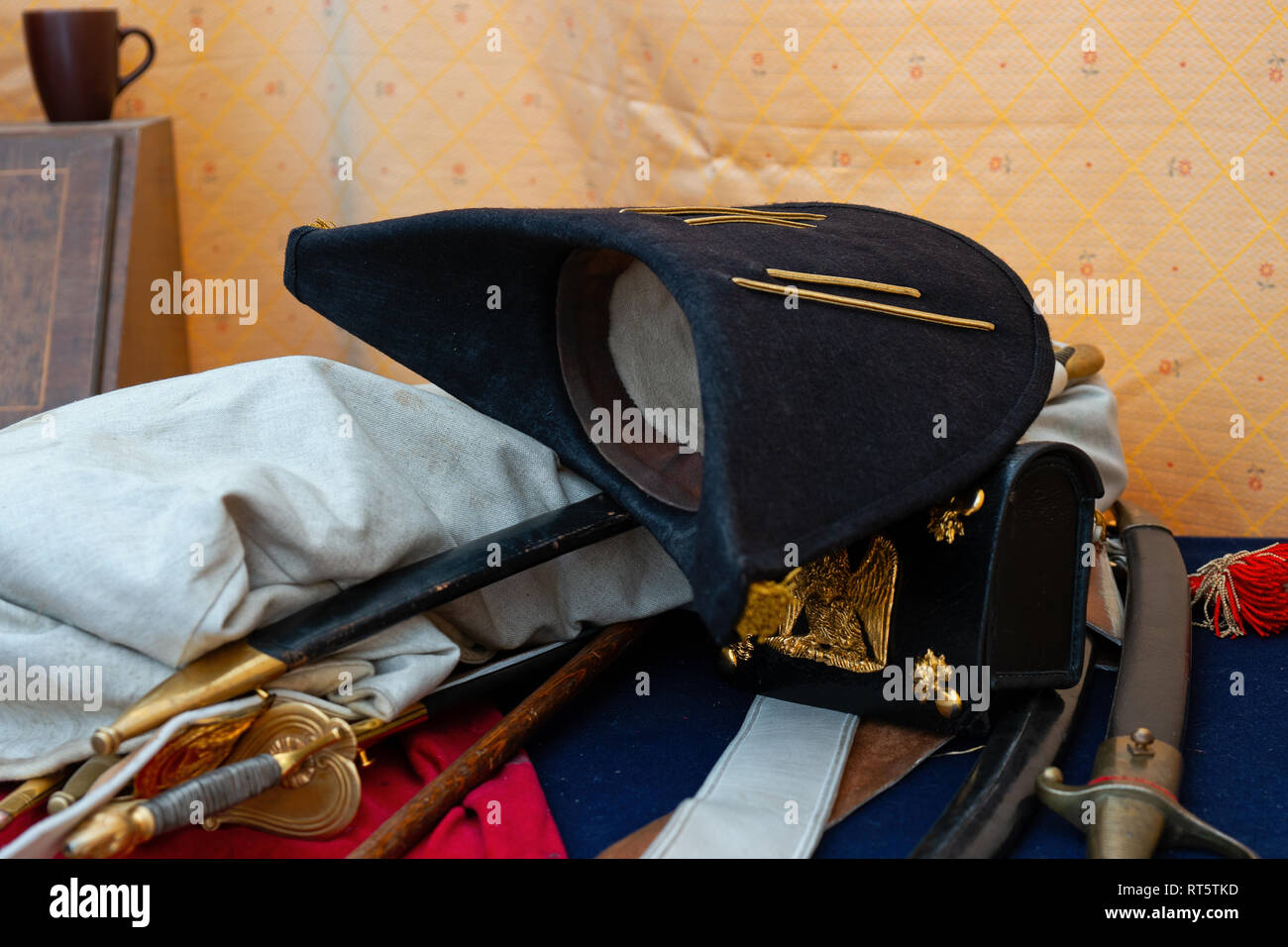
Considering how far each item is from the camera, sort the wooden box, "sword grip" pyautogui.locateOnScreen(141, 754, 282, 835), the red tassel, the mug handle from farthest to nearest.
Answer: the mug handle < the wooden box < the red tassel < "sword grip" pyautogui.locateOnScreen(141, 754, 282, 835)

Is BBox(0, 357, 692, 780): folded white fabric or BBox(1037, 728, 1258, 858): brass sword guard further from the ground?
BBox(0, 357, 692, 780): folded white fabric

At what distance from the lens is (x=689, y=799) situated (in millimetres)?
718

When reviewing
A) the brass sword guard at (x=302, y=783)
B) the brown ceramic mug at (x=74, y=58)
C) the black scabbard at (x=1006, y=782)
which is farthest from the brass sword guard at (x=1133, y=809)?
the brown ceramic mug at (x=74, y=58)

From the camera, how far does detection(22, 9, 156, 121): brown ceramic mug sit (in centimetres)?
160

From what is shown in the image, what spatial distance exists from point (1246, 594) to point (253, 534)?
0.91 m

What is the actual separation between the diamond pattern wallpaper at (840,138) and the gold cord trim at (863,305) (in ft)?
2.21

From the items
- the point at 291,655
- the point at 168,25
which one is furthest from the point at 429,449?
the point at 168,25

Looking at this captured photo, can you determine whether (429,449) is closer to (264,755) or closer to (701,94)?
(264,755)

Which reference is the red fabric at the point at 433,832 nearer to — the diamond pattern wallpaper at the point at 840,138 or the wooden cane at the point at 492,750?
the wooden cane at the point at 492,750

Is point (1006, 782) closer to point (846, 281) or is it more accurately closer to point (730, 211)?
point (846, 281)

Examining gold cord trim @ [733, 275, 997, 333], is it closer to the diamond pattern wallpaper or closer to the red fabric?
the red fabric

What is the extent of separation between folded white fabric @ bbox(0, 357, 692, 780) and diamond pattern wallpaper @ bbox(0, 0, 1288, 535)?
2.66ft

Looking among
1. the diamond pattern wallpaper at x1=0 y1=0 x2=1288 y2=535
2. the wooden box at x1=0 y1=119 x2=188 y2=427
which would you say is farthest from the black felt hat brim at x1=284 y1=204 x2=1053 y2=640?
the wooden box at x1=0 y1=119 x2=188 y2=427

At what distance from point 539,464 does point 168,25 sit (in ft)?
4.07
